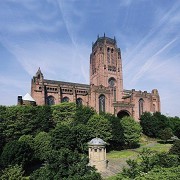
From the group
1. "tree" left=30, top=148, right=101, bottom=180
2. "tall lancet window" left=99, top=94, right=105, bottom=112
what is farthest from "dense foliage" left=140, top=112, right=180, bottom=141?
"tree" left=30, top=148, right=101, bottom=180

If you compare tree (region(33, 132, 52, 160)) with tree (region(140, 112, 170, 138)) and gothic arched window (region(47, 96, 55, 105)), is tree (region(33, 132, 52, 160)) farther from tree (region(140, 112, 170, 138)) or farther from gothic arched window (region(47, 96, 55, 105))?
tree (region(140, 112, 170, 138))

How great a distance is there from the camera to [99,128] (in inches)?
1522

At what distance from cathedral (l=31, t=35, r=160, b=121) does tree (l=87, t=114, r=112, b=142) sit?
59.1 ft

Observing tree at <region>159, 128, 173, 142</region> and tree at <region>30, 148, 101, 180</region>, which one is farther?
tree at <region>159, 128, 173, 142</region>

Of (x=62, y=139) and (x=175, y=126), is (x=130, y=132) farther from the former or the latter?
(x=175, y=126)

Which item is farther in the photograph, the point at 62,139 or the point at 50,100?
the point at 50,100

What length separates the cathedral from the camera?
193 feet

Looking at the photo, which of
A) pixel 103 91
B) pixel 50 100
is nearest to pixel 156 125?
pixel 103 91

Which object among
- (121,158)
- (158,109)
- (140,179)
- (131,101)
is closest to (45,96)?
(131,101)

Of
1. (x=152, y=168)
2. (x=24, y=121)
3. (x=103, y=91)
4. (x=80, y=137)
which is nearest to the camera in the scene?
(x=152, y=168)

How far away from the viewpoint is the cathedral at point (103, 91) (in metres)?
58.8

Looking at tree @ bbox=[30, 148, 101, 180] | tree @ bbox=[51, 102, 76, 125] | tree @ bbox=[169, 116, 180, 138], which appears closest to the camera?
tree @ bbox=[30, 148, 101, 180]

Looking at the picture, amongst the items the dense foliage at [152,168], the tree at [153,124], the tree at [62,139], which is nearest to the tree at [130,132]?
the tree at [153,124]

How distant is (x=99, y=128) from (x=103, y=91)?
2273cm
